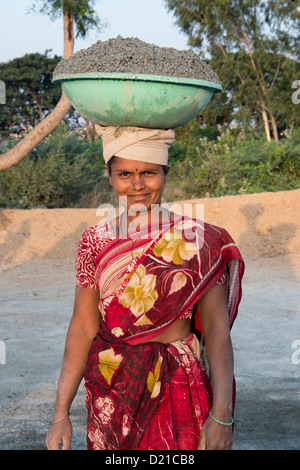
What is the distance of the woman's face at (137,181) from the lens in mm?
1882

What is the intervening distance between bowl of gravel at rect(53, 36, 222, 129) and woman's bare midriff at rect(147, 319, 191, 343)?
2.11ft

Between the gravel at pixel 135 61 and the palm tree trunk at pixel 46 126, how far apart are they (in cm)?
798

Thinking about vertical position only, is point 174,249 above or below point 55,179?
above

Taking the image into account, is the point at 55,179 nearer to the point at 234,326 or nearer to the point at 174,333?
the point at 234,326

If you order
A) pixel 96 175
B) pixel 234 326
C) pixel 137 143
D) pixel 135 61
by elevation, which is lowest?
pixel 234 326

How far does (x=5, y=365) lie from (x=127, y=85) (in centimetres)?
337

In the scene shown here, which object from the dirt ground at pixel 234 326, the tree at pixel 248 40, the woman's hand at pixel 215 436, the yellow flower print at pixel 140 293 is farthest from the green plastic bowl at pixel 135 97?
the tree at pixel 248 40

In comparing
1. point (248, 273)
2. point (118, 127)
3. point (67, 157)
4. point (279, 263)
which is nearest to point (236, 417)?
point (118, 127)

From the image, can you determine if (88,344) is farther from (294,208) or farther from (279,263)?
(294,208)

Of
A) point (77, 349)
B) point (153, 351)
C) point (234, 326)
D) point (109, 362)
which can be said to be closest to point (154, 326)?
point (153, 351)

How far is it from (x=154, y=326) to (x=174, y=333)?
92 mm

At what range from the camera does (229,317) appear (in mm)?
1868

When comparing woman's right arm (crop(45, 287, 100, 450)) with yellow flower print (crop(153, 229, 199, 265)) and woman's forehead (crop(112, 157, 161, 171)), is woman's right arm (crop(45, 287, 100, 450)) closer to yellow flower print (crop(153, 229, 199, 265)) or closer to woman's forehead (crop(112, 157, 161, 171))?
yellow flower print (crop(153, 229, 199, 265))

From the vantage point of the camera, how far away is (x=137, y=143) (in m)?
1.84
